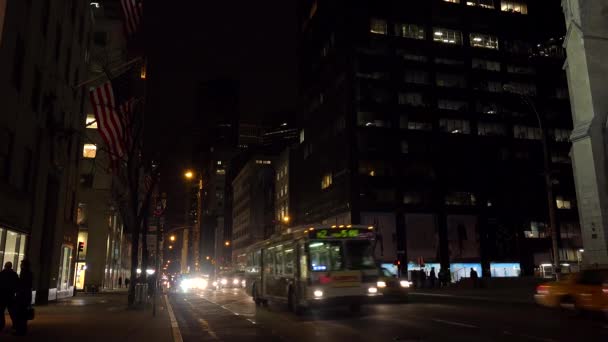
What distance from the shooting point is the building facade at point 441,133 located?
65.0 metres

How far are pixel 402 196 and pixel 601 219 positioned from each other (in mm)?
33547

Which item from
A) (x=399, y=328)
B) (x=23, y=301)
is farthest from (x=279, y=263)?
(x=23, y=301)

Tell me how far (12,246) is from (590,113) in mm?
34936

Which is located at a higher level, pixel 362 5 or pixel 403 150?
pixel 362 5

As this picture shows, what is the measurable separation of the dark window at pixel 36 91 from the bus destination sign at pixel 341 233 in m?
14.1

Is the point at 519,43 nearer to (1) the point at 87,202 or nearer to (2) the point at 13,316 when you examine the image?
(1) the point at 87,202

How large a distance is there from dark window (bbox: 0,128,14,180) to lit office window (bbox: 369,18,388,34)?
57884mm

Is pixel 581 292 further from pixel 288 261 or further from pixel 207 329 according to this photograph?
pixel 207 329

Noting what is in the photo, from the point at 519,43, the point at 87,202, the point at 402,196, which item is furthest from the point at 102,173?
the point at 519,43

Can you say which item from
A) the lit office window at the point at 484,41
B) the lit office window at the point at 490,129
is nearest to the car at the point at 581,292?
the lit office window at the point at 490,129

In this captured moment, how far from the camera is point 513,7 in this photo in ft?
259

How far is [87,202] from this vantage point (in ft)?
172

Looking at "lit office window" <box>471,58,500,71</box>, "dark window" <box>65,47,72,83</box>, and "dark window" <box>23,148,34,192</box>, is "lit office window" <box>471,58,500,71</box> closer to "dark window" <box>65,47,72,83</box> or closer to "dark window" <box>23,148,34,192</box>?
"dark window" <box>65,47,72,83</box>

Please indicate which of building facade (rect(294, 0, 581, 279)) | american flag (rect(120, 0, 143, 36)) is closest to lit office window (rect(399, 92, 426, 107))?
building facade (rect(294, 0, 581, 279))
